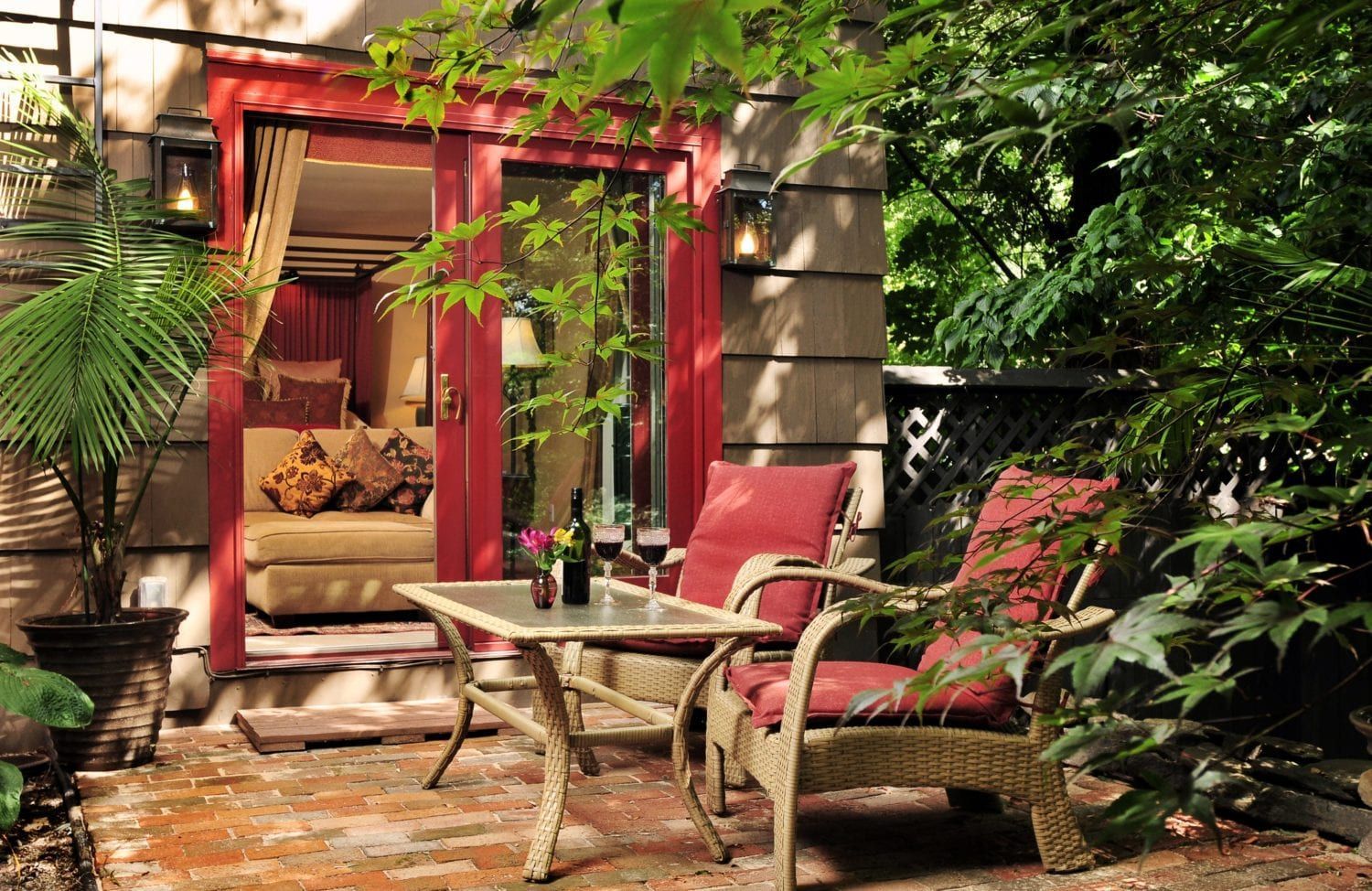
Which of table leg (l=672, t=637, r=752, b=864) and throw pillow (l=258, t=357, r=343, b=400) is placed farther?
throw pillow (l=258, t=357, r=343, b=400)

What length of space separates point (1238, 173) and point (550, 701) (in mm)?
1941

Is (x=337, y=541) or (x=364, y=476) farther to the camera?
(x=364, y=476)

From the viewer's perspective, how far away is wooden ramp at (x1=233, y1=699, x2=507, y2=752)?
4.22 meters

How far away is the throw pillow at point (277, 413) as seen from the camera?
26.9 feet

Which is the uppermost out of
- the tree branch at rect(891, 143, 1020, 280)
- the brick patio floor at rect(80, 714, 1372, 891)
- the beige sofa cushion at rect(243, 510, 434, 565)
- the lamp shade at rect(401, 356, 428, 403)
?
the tree branch at rect(891, 143, 1020, 280)

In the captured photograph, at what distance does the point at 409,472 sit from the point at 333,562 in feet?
3.44

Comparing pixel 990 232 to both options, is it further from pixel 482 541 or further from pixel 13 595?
pixel 13 595

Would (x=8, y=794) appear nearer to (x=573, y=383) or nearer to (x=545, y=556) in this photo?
(x=545, y=556)

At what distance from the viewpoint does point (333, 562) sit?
635 centimetres

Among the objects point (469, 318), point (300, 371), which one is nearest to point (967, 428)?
point (469, 318)

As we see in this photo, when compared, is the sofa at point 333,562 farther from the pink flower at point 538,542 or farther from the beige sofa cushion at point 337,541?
the pink flower at point 538,542

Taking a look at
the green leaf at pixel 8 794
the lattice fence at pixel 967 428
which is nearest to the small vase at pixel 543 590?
the green leaf at pixel 8 794

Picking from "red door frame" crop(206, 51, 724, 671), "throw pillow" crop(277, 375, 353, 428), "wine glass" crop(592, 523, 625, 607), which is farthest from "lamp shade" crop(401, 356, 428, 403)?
"wine glass" crop(592, 523, 625, 607)

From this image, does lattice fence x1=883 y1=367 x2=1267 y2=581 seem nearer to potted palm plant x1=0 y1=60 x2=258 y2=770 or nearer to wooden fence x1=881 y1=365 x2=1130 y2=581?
wooden fence x1=881 y1=365 x2=1130 y2=581
